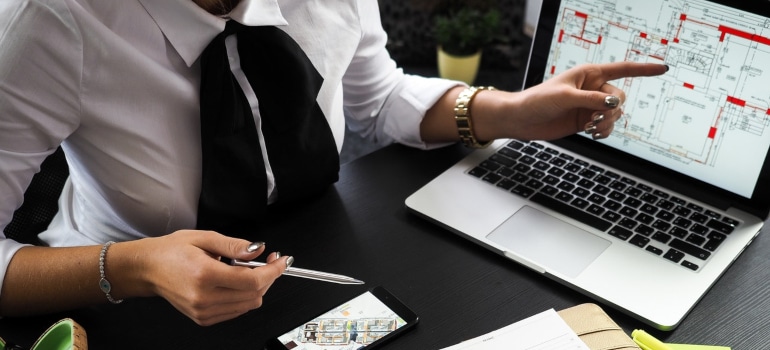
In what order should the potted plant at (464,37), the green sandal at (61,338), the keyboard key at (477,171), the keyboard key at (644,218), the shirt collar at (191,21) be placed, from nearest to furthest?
the green sandal at (61,338)
the shirt collar at (191,21)
the keyboard key at (644,218)
the keyboard key at (477,171)
the potted plant at (464,37)

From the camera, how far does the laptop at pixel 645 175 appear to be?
2.96ft

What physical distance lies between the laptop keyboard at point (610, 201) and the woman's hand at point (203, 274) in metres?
0.41

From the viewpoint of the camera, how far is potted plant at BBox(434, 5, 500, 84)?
8.84ft

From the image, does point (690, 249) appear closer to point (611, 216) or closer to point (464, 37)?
point (611, 216)

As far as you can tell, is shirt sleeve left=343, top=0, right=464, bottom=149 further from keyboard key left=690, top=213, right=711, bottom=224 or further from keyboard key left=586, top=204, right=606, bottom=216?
keyboard key left=690, top=213, right=711, bottom=224

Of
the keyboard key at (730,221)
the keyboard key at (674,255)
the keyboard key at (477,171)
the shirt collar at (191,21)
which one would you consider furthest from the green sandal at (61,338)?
the keyboard key at (730,221)

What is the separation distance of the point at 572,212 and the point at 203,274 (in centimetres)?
49

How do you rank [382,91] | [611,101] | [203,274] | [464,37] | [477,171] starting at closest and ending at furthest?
[203,274], [611,101], [477,171], [382,91], [464,37]

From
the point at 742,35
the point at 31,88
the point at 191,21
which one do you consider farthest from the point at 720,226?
the point at 31,88

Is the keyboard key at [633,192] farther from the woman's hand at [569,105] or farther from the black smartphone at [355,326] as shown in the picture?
the black smartphone at [355,326]

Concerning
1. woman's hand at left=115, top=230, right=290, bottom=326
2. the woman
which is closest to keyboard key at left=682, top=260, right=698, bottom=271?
the woman

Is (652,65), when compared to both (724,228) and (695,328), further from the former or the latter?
(695,328)

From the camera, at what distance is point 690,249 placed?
0.92 meters

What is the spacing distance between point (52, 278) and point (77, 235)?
22 cm
